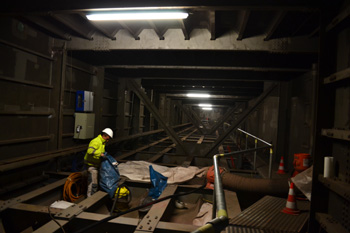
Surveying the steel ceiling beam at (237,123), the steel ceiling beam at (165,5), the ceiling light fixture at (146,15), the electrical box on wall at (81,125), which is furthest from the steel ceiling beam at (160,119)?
the steel ceiling beam at (165,5)

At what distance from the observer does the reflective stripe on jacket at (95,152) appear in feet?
15.3

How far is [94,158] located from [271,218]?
354 cm

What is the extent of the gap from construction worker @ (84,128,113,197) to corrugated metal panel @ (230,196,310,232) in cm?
286

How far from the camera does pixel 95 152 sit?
4.65 meters

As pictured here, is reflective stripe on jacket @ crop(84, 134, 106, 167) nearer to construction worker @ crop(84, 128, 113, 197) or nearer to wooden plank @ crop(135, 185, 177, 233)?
construction worker @ crop(84, 128, 113, 197)

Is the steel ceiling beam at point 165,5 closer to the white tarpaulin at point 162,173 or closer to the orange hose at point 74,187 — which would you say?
the orange hose at point 74,187

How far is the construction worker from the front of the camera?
178 inches

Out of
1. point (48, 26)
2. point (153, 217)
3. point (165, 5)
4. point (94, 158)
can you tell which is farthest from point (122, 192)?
point (48, 26)

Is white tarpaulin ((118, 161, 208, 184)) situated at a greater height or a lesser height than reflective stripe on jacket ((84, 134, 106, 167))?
lesser

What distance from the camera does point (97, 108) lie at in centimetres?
727

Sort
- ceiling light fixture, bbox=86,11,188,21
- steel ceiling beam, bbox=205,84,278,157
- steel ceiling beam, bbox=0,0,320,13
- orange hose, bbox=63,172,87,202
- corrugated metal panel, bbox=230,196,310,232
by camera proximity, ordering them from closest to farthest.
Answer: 1. corrugated metal panel, bbox=230,196,310,232
2. steel ceiling beam, bbox=0,0,320,13
3. ceiling light fixture, bbox=86,11,188,21
4. orange hose, bbox=63,172,87,202
5. steel ceiling beam, bbox=205,84,278,157

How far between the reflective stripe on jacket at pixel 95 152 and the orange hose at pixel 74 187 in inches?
13.6

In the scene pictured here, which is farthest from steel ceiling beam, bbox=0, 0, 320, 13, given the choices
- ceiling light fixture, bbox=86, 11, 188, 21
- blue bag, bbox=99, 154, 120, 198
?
blue bag, bbox=99, 154, 120, 198

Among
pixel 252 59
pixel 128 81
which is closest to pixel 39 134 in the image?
pixel 128 81
